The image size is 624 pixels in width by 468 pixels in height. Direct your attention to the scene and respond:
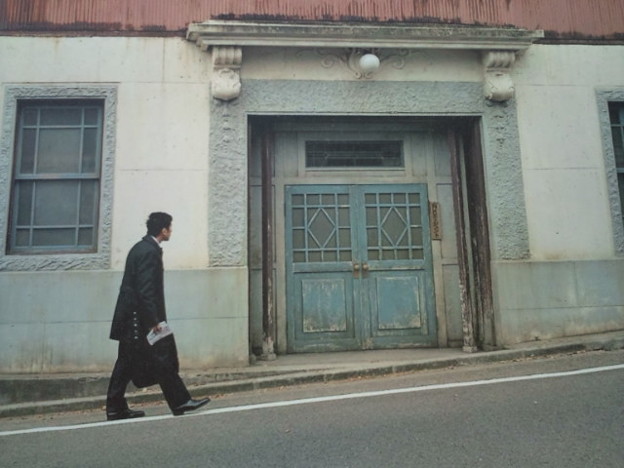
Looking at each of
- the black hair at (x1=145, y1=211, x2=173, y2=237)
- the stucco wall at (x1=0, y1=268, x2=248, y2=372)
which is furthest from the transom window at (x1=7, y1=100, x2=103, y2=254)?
the black hair at (x1=145, y1=211, x2=173, y2=237)

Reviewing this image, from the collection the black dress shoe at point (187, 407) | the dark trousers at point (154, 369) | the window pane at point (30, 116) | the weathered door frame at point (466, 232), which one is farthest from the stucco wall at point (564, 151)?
the window pane at point (30, 116)

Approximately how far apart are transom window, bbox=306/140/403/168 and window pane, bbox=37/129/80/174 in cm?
335

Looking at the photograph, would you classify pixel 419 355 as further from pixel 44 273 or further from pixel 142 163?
pixel 44 273

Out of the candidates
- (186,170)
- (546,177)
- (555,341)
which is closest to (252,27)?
(186,170)

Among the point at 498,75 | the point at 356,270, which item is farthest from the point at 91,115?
the point at 498,75

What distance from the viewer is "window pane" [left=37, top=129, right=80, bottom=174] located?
22.8 ft

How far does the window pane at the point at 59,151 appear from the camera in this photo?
694cm

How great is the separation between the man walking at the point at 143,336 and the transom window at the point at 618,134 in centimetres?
706

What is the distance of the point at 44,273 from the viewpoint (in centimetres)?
647

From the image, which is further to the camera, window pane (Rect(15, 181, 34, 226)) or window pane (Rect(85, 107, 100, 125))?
window pane (Rect(85, 107, 100, 125))

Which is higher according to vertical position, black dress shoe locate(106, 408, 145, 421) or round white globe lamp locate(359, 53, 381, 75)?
round white globe lamp locate(359, 53, 381, 75)

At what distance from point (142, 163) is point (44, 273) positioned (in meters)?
1.92

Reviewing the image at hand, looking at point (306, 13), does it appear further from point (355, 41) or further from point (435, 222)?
point (435, 222)

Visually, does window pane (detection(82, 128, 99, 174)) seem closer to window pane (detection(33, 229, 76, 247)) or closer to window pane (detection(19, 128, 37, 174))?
window pane (detection(19, 128, 37, 174))
